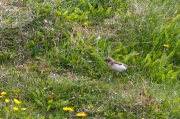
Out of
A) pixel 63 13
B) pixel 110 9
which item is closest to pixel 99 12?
pixel 110 9

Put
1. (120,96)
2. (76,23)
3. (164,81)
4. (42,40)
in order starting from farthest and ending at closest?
1. (76,23)
2. (42,40)
3. (164,81)
4. (120,96)

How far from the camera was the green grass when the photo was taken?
417cm

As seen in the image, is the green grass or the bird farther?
the bird

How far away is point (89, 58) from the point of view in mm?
4828

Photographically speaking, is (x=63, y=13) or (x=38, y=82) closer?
(x=38, y=82)

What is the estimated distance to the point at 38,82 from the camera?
4.43 m

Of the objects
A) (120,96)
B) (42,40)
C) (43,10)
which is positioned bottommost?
(120,96)

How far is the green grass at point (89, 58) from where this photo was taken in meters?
4.17

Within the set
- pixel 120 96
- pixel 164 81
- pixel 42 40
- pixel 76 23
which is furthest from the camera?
pixel 76 23

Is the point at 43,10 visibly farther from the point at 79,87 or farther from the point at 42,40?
the point at 79,87

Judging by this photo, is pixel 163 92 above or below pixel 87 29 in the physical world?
below

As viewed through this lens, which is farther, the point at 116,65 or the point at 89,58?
the point at 89,58

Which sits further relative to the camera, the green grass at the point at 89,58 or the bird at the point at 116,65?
the bird at the point at 116,65

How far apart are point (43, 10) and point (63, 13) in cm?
28
